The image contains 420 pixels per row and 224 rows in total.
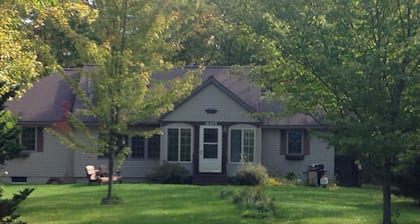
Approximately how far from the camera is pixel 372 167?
58.1 feet

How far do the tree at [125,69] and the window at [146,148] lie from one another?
13.7 meters

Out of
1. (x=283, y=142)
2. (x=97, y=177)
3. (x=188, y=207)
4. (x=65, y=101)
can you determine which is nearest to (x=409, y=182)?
(x=188, y=207)

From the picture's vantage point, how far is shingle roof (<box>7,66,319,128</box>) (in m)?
37.2

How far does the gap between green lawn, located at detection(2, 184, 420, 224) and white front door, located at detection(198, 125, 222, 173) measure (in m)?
8.20

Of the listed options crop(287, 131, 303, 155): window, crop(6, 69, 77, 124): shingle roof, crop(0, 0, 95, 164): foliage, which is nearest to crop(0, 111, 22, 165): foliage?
crop(0, 0, 95, 164): foliage

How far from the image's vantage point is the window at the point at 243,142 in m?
36.8

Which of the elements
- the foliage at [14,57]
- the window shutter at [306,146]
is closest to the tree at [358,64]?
the foliage at [14,57]

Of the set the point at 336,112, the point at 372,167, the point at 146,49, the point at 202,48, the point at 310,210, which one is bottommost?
the point at 310,210

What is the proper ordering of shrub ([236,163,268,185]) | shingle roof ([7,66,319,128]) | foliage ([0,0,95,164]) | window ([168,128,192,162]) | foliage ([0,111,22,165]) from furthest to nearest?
shingle roof ([7,66,319,128])
window ([168,128,192,162])
shrub ([236,163,268,185])
foliage ([0,0,95,164])
foliage ([0,111,22,165])

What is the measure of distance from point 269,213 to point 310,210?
1.98 meters

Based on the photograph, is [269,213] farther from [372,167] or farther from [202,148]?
[202,148]

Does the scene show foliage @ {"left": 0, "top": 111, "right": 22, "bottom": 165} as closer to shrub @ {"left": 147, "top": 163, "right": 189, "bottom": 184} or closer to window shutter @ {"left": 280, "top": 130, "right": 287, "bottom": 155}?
shrub @ {"left": 147, "top": 163, "right": 189, "bottom": 184}

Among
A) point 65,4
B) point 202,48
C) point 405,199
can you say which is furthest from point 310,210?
point 202,48

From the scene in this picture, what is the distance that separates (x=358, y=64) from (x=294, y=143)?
21.7m
